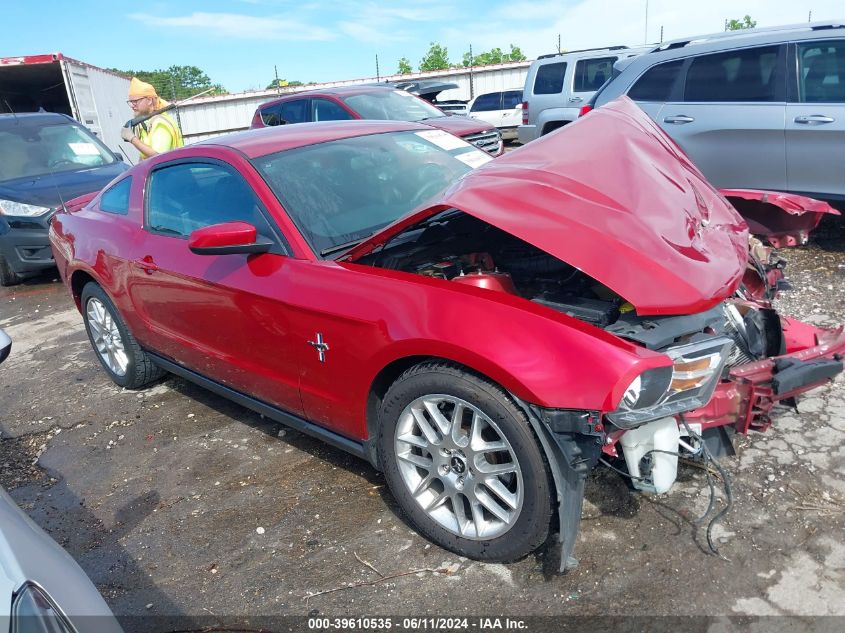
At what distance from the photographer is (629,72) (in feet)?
21.9

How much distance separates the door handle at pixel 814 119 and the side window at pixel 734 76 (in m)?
0.36

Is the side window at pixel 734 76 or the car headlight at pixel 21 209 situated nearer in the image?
the side window at pixel 734 76

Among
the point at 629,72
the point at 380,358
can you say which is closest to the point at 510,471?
the point at 380,358

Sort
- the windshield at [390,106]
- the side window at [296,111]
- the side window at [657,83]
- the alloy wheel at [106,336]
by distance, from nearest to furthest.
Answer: the alloy wheel at [106,336] → the side window at [657,83] → the windshield at [390,106] → the side window at [296,111]

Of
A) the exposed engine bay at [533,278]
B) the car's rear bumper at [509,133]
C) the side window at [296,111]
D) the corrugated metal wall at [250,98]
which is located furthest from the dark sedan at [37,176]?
the corrugated metal wall at [250,98]

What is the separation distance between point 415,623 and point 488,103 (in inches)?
702

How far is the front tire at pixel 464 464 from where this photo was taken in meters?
Result: 2.23

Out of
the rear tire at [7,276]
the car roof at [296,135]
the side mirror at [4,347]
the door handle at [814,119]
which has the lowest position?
the rear tire at [7,276]

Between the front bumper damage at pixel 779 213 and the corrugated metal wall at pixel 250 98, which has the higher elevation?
the corrugated metal wall at pixel 250 98

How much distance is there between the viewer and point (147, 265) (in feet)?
12.1

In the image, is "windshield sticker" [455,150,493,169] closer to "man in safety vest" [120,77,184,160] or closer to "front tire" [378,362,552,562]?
"front tire" [378,362,552,562]

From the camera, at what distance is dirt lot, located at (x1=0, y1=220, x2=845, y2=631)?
2303 mm

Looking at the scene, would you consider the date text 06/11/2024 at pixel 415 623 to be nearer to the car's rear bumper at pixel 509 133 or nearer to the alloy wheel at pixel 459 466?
the alloy wheel at pixel 459 466

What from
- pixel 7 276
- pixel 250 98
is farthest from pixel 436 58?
pixel 7 276
